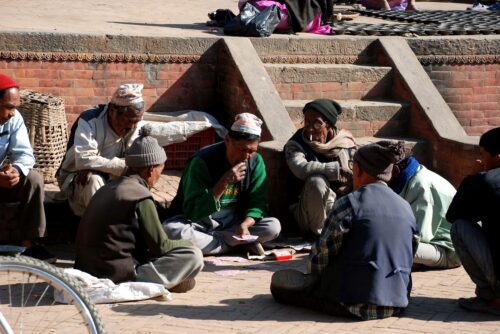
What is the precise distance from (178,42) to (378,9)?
5635mm

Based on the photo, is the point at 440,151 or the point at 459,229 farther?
the point at 440,151

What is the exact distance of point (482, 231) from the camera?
6926mm

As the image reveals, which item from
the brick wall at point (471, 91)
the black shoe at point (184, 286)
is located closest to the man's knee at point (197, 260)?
the black shoe at point (184, 286)

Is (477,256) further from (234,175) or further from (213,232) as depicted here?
(213,232)

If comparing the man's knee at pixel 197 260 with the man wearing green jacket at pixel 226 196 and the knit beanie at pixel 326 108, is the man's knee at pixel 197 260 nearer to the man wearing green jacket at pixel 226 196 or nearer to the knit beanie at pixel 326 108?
the man wearing green jacket at pixel 226 196

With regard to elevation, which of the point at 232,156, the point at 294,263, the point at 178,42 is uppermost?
the point at 178,42

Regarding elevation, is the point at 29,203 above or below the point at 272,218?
above

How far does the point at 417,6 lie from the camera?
16438 mm

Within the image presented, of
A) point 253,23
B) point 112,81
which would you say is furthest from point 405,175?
point 253,23

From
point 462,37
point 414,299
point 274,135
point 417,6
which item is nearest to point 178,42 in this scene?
point 274,135

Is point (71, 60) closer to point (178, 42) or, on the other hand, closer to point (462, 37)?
point (178, 42)

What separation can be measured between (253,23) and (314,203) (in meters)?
2.75

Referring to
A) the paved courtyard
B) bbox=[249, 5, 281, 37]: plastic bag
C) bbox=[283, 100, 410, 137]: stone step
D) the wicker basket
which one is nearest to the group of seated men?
the paved courtyard

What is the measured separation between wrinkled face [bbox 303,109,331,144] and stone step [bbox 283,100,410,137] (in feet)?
4.56
